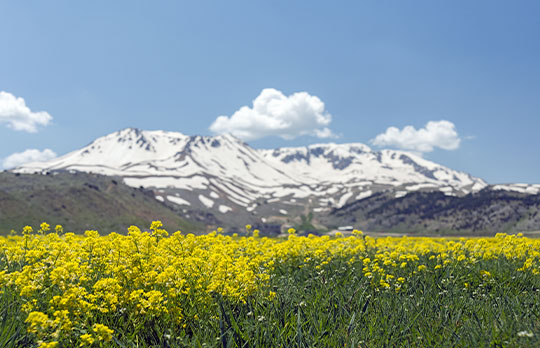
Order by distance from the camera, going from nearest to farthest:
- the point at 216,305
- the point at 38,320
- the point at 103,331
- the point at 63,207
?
the point at 38,320, the point at 103,331, the point at 216,305, the point at 63,207

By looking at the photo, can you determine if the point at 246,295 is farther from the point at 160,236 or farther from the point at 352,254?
the point at 352,254

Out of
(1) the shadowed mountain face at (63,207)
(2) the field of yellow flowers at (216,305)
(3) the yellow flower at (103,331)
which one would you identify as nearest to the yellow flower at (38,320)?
(2) the field of yellow flowers at (216,305)

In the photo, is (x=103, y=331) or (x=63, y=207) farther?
(x=63, y=207)

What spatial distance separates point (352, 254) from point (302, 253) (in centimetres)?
213

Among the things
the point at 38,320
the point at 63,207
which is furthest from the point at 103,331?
the point at 63,207

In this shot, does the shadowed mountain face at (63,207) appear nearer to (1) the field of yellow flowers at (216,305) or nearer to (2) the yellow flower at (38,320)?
(1) the field of yellow flowers at (216,305)

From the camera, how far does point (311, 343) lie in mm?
6258

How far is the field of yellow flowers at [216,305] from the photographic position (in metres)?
5.83

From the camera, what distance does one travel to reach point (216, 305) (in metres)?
7.08

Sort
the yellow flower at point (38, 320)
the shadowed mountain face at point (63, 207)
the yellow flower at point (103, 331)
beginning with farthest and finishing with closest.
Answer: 1. the shadowed mountain face at point (63, 207)
2. the yellow flower at point (103, 331)
3. the yellow flower at point (38, 320)

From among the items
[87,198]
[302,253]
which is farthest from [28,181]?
[302,253]

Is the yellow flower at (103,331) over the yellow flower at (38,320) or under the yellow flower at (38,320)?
under

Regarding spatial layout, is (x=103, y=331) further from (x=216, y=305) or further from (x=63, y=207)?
(x=63, y=207)

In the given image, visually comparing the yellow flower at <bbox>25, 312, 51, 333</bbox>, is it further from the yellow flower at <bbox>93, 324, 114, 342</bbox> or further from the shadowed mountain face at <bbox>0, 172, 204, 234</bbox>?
the shadowed mountain face at <bbox>0, 172, 204, 234</bbox>
